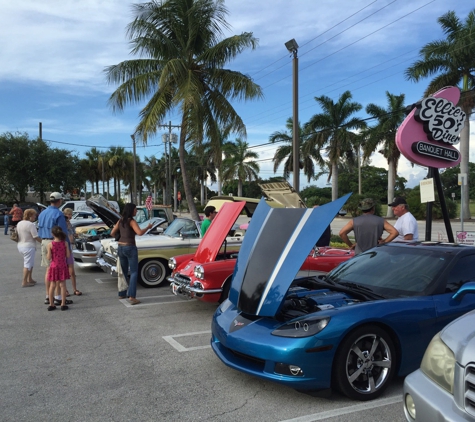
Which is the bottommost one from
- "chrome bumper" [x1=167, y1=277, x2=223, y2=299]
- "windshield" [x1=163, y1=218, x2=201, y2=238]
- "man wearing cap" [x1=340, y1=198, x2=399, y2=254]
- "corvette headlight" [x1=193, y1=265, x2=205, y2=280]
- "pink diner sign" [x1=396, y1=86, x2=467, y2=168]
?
"chrome bumper" [x1=167, y1=277, x2=223, y2=299]

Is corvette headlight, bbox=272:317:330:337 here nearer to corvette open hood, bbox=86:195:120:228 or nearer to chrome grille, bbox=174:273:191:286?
chrome grille, bbox=174:273:191:286

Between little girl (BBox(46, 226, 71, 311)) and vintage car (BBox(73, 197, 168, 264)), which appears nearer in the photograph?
little girl (BBox(46, 226, 71, 311))

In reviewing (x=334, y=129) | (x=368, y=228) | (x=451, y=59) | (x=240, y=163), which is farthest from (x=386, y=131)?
(x=368, y=228)

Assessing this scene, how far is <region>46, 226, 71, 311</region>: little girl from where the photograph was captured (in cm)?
731

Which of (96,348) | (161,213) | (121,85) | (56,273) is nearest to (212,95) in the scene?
(121,85)

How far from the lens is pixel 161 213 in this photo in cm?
1911

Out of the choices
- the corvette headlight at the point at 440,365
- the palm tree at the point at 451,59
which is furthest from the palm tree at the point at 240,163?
the corvette headlight at the point at 440,365

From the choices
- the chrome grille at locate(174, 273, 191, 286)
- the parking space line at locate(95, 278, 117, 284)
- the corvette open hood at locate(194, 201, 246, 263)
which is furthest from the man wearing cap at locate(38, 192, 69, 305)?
the corvette open hood at locate(194, 201, 246, 263)

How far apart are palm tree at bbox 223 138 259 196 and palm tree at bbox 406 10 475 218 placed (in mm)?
31252

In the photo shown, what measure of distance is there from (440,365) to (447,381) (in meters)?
0.12

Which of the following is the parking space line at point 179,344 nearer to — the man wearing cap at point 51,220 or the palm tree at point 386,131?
the man wearing cap at point 51,220

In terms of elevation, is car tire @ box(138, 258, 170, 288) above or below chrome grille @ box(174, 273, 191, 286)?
below

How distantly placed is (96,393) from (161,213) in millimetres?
15084

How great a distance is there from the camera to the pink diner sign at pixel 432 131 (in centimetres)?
829
